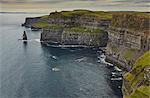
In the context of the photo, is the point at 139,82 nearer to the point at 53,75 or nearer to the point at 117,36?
the point at 53,75

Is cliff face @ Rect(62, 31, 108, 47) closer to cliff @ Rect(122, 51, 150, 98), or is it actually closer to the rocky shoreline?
the rocky shoreline

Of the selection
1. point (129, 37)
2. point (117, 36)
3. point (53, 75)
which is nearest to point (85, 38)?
point (117, 36)

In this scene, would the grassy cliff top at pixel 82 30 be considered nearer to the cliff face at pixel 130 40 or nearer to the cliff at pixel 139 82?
the cliff face at pixel 130 40

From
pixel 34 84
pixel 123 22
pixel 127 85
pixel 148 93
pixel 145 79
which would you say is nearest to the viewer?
pixel 148 93

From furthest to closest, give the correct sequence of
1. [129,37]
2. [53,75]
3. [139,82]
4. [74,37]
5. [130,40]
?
[74,37]
[129,37]
[130,40]
[53,75]
[139,82]

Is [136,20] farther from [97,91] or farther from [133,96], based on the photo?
[133,96]

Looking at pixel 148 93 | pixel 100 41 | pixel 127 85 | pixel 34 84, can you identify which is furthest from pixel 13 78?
pixel 100 41

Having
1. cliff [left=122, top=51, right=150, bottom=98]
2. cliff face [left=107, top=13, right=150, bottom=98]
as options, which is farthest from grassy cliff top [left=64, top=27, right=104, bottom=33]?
cliff [left=122, top=51, right=150, bottom=98]

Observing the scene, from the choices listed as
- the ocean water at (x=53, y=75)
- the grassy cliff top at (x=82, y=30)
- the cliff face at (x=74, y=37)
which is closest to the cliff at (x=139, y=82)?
the ocean water at (x=53, y=75)
